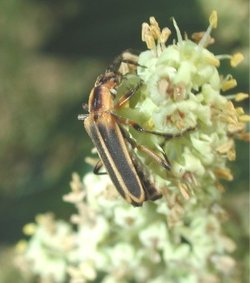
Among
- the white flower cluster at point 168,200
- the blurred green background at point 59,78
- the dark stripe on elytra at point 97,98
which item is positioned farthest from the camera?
the blurred green background at point 59,78

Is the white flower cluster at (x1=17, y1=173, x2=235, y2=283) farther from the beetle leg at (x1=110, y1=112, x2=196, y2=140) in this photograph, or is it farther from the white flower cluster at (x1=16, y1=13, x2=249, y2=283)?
the beetle leg at (x1=110, y1=112, x2=196, y2=140)

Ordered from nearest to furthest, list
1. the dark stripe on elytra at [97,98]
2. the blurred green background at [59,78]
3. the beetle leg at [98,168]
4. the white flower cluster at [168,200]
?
the white flower cluster at [168,200], the dark stripe on elytra at [97,98], the beetle leg at [98,168], the blurred green background at [59,78]

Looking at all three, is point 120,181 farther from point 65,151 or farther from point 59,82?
point 59,82

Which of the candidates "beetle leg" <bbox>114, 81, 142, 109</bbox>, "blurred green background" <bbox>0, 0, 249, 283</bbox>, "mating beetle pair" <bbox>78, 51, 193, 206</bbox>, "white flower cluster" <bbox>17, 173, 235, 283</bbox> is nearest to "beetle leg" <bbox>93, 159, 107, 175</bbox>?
"white flower cluster" <bbox>17, 173, 235, 283</bbox>

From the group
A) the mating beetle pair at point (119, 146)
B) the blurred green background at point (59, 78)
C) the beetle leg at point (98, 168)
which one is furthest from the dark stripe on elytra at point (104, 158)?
→ the blurred green background at point (59, 78)

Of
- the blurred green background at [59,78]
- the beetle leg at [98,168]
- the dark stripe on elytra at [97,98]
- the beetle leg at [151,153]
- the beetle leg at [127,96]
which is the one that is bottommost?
the beetle leg at [151,153]

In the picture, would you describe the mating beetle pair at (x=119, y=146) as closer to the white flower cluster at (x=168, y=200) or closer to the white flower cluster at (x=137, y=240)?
the white flower cluster at (x=168, y=200)

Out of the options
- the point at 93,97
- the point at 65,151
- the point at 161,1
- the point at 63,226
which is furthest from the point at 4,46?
the point at 93,97

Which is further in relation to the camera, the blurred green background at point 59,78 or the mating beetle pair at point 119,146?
the blurred green background at point 59,78
